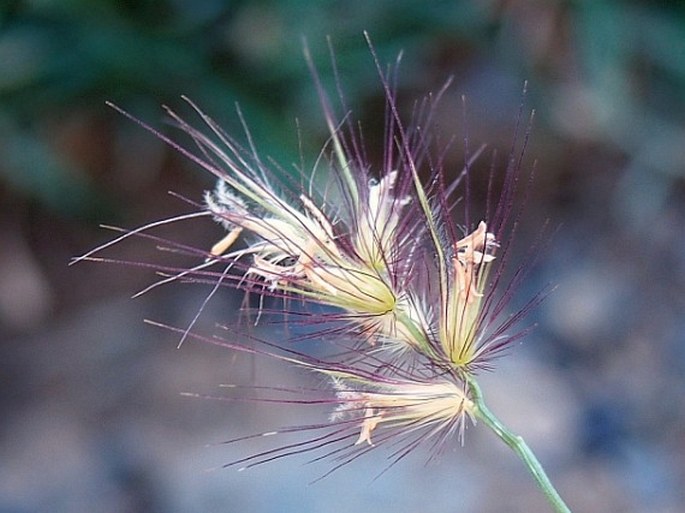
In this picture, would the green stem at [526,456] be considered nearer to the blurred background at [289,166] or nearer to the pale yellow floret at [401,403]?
the pale yellow floret at [401,403]

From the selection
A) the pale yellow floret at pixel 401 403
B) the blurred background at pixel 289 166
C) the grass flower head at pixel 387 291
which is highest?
the grass flower head at pixel 387 291

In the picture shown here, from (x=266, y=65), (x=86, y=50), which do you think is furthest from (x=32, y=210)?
(x=266, y=65)

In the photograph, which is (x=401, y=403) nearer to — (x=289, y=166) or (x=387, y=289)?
(x=387, y=289)

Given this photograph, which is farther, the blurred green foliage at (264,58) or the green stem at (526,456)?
the blurred green foliage at (264,58)

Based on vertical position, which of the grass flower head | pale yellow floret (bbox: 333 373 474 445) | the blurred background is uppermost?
A: the grass flower head

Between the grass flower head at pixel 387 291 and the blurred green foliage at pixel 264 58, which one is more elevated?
the grass flower head at pixel 387 291

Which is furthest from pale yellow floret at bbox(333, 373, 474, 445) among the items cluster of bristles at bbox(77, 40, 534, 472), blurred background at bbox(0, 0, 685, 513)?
blurred background at bbox(0, 0, 685, 513)

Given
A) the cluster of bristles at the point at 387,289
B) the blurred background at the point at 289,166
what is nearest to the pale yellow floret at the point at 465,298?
the cluster of bristles at the point at 387,289

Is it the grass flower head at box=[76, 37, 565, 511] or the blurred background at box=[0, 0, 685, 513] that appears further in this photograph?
the blurred background at box=[0, 0, 685, 513]

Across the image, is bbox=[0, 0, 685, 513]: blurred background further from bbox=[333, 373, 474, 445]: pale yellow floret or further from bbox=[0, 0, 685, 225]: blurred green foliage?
bbox=[333, 373, 474, 445]: pale yellow floret
